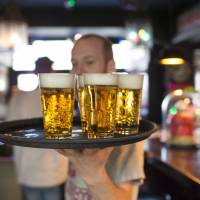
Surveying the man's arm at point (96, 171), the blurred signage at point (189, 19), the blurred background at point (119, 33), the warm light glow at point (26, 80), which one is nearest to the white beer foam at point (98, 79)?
the man's arm at point (96, 171)

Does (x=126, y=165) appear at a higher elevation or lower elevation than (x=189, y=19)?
lower

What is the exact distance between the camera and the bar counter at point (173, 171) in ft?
9.17

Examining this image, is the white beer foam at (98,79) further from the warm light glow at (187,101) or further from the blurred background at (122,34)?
the blurred background at (122,34)

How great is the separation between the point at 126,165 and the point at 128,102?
0.42 meters

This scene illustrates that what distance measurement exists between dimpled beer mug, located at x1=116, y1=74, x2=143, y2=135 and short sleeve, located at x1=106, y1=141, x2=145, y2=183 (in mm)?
352

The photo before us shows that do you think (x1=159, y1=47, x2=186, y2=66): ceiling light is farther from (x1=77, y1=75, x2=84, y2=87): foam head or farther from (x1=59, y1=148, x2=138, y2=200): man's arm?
(x1=77, y1=75, x2=84, y2=87): foam head

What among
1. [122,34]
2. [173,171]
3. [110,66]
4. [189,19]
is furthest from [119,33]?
[110,66]

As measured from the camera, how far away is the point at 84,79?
1.10 metres

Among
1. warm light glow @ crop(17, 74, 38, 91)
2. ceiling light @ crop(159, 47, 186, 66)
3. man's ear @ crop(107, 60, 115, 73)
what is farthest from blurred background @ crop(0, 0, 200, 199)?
man's ear @ crop(107, 60, 115, 73)

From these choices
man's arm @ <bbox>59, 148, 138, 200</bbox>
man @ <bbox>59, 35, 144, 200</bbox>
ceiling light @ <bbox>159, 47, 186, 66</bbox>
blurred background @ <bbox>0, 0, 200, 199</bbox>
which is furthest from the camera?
blurred background @ <bbox>0, 0, 200, 199</bbox>

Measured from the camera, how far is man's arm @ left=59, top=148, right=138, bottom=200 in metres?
1.18

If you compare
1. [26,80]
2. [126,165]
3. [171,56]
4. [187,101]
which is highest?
[171,56]

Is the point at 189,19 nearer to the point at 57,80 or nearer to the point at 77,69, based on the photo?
the point at 77,69

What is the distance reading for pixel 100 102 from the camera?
1.09 metres
